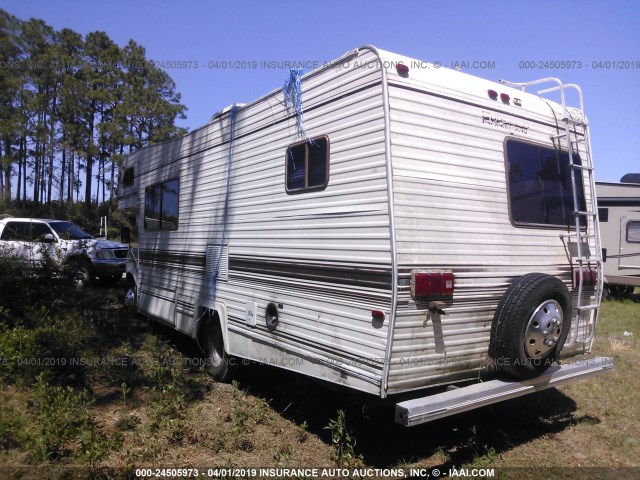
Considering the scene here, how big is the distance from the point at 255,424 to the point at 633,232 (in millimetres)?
10965

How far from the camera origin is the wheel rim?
383 cm

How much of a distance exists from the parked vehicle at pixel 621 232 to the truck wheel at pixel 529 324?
9.33m

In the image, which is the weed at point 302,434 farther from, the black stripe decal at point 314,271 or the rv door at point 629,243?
the rv door at point 629,243

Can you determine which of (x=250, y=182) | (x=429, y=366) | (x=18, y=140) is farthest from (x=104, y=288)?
(x=18, y=140)

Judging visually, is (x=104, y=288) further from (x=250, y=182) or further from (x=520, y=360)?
(x=520, y=360)

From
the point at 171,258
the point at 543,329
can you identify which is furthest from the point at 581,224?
the point at 171,258

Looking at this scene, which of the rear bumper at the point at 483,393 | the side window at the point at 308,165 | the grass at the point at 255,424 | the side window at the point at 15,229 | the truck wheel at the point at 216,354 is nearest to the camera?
the rear bumper at the point at 483,393

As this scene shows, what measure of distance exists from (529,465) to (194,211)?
14.3 feet

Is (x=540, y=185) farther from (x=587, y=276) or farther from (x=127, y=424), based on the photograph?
(x=127, y=424)

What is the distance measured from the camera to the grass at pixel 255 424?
380cm

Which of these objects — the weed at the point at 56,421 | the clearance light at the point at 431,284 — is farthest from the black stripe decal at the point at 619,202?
the weed at the point at 56,421

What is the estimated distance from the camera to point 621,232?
Result: 12.1 meters

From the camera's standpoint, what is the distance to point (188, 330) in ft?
20.3

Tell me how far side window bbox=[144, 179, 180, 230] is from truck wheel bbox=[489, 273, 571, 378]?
442 centimetres
